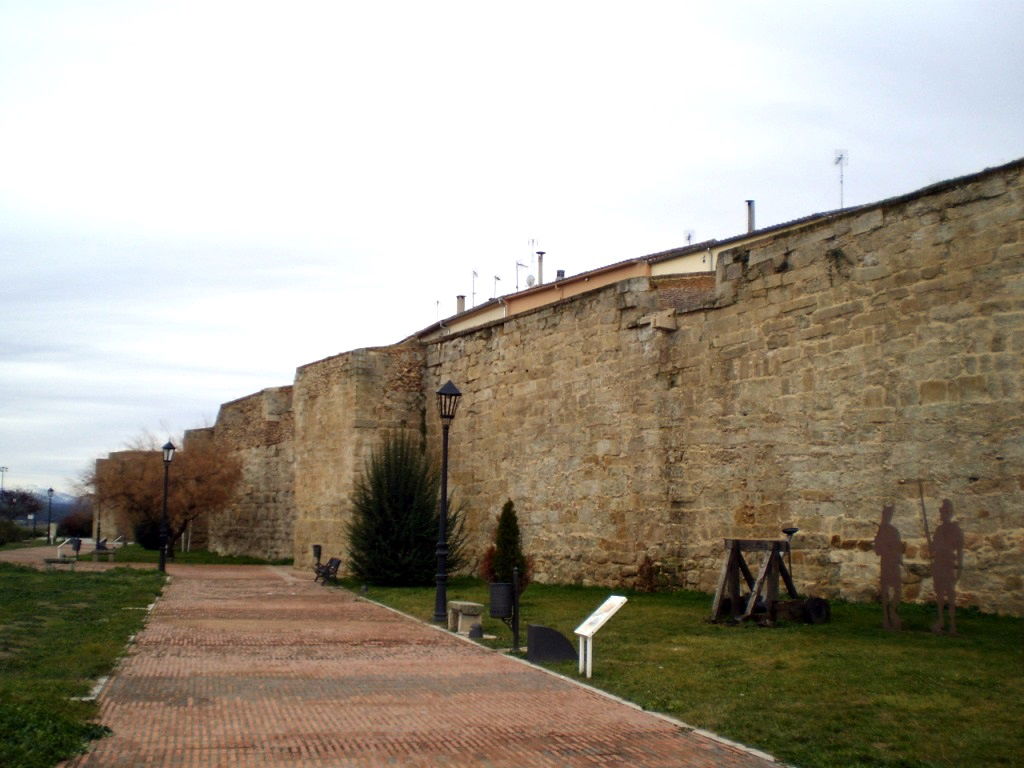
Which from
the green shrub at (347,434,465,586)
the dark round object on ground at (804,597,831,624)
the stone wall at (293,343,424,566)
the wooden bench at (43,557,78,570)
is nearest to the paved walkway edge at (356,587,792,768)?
the dark round object on ground at (804,597,831,624)

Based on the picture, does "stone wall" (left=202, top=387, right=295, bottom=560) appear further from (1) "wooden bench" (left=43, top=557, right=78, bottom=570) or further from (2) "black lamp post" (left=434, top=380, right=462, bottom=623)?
(2) "black lamp post" (left=434, top=380, right=462, bottom=623)

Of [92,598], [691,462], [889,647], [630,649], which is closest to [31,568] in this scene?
[92,598]

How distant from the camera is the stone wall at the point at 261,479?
3141 cm

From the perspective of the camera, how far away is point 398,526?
19.7 metres

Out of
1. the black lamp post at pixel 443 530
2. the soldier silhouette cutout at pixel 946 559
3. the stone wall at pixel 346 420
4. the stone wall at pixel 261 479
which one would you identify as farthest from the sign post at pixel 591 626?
the stone wall at pixel 261 479

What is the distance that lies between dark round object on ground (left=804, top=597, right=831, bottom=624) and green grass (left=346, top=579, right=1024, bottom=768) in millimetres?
190

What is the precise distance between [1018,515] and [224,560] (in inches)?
1002

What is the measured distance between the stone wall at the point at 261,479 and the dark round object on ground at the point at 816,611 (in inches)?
846

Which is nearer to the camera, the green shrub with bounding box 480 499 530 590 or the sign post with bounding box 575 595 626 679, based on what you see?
the sign post with bounding box 575 595 626 679

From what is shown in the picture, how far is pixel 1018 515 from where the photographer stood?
35.0 ft

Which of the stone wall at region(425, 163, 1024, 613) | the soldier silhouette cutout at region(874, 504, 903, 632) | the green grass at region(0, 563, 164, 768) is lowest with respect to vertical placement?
the green grass at region(0, 563, 164, 768)

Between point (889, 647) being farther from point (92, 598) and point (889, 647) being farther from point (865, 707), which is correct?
point (92, 598)

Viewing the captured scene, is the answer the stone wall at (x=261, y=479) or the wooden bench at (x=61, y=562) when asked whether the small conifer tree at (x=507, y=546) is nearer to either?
the wooden bench at (x=61, y=562)

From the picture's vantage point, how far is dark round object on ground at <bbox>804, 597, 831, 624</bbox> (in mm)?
11234
